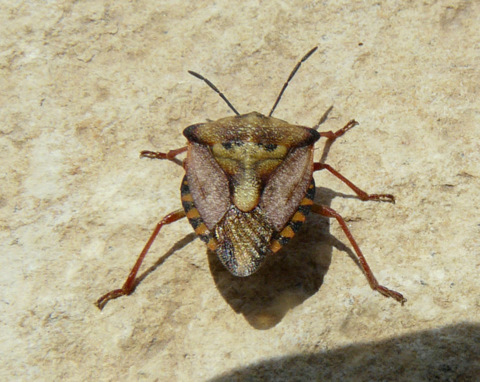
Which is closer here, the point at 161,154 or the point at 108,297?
the point at 108,297

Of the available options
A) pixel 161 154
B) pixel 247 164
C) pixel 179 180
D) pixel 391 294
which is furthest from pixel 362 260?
pixel 161 154

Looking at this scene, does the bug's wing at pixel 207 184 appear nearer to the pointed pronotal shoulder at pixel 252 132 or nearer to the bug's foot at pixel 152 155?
the pointed pronotal shoulder at pixel 252 132

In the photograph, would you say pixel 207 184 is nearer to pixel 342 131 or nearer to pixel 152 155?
pixel 152 155

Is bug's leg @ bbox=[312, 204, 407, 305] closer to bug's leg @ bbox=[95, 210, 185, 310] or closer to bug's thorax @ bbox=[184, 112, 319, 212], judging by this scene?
bug's thorax @ bbox=[184, 112, 319, 212]

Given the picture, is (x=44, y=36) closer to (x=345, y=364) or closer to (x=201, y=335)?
(x=201, y=335)

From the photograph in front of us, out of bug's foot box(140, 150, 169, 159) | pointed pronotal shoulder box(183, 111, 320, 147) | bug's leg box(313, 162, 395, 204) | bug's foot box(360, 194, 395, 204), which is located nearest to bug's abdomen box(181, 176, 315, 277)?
pointed pronotal shoulder box(183, 111, 320, 147)

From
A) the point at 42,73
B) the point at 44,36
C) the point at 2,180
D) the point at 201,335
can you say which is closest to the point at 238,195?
the point at 201,335

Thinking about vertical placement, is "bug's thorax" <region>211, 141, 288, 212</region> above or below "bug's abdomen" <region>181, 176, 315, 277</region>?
above
